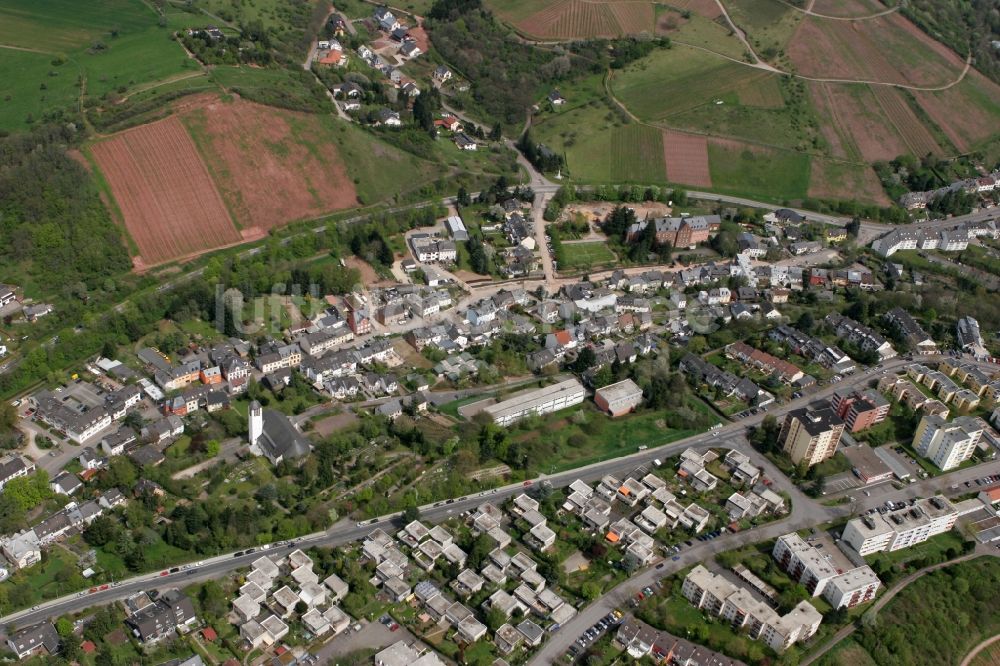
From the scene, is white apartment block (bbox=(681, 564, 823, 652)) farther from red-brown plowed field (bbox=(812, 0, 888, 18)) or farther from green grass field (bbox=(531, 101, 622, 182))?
red-brown plowed field (bbox=(812, 0, 888, 18))

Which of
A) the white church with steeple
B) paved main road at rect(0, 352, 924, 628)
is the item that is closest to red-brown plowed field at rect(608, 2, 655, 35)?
paved main road at rect(0, 352, 924, 628)

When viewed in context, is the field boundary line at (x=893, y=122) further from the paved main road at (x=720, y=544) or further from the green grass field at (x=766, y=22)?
the paved main road at (x=720, y=544)

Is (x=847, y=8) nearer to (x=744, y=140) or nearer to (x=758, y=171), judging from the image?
(x=744, y=140)

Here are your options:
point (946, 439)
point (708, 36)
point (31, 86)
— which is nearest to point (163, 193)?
point (31, 86)

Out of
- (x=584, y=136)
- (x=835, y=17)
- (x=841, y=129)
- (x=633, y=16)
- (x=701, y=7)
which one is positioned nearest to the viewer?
(x=584, y=136)

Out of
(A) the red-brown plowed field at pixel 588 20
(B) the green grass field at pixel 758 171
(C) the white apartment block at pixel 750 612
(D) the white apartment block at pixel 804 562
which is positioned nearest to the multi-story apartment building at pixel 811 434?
(D) the white apartment block at pixel 804 562

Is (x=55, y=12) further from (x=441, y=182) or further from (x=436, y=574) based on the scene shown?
(x=436, y=574)
